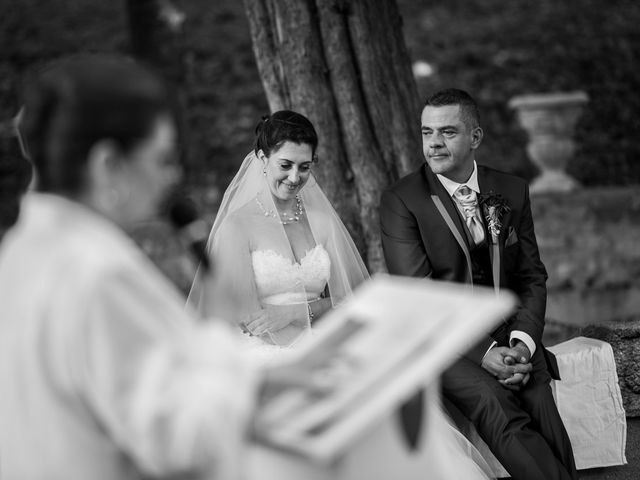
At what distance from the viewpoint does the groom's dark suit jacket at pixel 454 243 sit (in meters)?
4.66

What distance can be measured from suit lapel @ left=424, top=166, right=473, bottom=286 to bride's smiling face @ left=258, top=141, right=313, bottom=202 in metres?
0.64

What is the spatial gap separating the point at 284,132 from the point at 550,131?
543 cm

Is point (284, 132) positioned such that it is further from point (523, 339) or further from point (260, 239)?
point (523, 339)

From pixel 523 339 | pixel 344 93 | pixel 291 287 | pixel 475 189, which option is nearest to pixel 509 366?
pixel 523 339

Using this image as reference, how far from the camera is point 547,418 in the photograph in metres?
4.36

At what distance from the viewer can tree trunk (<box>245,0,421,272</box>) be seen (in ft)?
18.1

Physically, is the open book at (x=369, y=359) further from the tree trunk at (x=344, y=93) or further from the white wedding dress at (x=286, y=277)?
the tree trunk at (x=344, y=93)

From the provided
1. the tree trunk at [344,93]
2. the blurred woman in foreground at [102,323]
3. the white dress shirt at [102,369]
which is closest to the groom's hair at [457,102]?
the tree trunk at [344,93]

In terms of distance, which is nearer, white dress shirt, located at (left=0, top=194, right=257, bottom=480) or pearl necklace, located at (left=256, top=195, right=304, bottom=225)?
white dress shirt, located at (left=0, top=194, right=257, bottom=480)

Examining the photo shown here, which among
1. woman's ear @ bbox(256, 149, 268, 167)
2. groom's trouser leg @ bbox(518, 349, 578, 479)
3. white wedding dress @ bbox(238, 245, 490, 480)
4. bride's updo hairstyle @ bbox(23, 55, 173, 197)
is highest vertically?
bride's updo hairstyle @ bbox(23, 55, 173, 197)

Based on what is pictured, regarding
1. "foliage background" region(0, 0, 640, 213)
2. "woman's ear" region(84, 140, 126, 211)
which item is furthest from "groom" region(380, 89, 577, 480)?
"foliage background" region(0, 0, 640, 213)

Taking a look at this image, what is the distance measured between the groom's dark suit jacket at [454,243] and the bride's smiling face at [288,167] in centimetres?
51

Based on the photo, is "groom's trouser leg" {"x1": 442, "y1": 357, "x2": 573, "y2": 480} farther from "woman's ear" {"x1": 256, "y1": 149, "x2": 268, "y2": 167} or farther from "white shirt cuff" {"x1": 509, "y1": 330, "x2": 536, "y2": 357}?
"woman's ear" {"x1": 256, "y1": 149, "x2": 268, "y2": 167}

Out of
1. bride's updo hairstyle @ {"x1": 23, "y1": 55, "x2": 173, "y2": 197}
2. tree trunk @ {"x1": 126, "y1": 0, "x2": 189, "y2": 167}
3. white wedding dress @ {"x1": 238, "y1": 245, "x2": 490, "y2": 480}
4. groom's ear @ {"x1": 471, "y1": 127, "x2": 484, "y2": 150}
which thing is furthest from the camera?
tree trunk @ {"x1": 126, "y1": 0, "x2": 189, "y2": 167}
